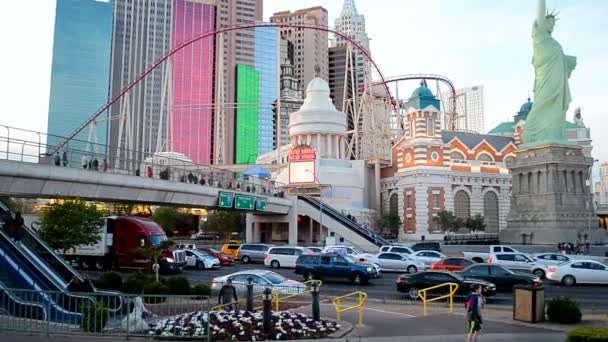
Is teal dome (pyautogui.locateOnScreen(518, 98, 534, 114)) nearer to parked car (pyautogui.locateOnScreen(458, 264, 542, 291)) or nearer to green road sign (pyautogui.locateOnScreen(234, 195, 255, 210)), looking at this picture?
green road sign (pyautogui.locateOnScreen(234, 195, 255, 210))

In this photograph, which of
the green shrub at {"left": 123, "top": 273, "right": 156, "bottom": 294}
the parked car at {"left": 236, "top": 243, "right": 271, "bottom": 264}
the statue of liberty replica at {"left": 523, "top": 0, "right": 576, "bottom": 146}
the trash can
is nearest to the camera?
the trash can

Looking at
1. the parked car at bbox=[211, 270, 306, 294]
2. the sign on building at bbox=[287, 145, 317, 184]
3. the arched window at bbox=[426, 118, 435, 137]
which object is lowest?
the parked car at bbox=[211, 270, 306, 294]

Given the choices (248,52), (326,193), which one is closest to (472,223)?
(326,193)

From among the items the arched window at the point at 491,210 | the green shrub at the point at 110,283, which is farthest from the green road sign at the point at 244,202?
the arched window at the point at 491,210

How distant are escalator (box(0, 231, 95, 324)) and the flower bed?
2.29 m

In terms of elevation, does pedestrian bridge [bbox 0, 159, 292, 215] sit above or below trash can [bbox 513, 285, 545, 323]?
above

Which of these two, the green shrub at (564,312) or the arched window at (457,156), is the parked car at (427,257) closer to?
the green shrub at (564,312)

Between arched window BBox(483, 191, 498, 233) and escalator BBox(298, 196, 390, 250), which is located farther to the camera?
arched window BBox(483, 191, 498, 233)

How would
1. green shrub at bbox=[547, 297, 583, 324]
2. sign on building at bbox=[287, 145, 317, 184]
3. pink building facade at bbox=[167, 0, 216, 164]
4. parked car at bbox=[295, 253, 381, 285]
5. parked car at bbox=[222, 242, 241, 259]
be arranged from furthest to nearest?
pink building facade at bbox=[167, 0, 216, 164] < sign on building at bbox=[287, 145, 317, 184] < parked car at bbox=[222, 242, 241, 259] < parked car at bbox=[295, 253, 381, 285] < green shrub at bbox=[547, 297, 583, 324]

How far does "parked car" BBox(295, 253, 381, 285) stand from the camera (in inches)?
1122

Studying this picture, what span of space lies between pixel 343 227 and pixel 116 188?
28.3m

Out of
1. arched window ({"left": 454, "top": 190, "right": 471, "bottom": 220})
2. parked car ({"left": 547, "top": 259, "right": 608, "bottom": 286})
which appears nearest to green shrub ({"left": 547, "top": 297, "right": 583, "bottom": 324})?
parked car ({"left": 547, "top": 259, "right": 608, "bottom": 286})

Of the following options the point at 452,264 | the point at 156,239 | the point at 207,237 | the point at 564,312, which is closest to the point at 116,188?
the point at 156,239

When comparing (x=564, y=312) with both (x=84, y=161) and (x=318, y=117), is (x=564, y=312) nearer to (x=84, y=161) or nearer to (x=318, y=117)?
(x=84, y=161)
